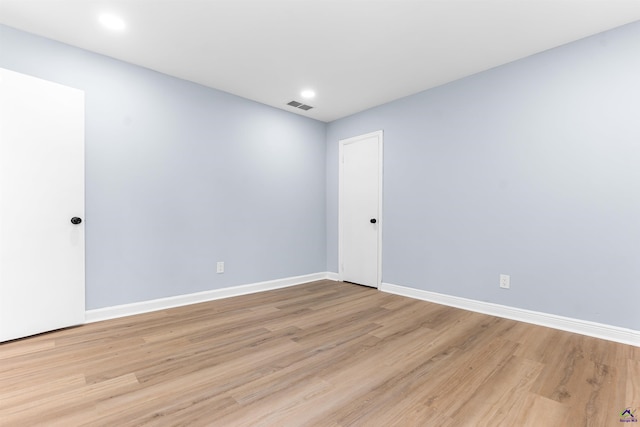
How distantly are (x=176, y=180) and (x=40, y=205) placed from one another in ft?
3.74

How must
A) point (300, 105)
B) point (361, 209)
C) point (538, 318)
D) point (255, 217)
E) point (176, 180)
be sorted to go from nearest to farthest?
point (538, 318) → point (176, 180) → point (255, 217) → point (300, 105) → point (361, 209)

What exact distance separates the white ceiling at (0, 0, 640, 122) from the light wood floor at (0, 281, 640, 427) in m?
2.55

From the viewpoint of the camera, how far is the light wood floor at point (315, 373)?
1464 mm

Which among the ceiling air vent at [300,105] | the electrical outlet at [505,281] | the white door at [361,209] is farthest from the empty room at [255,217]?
the white door at [361,209]

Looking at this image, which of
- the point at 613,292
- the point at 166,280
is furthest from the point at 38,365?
the point at 613,292

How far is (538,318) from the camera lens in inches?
106

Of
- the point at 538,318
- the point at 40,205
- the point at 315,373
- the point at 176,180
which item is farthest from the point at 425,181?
the point at 40,205

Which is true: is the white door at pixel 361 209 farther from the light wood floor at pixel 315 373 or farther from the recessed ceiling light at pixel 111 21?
→ the recessed ceiling light at pixel 111 21

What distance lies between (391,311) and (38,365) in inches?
113

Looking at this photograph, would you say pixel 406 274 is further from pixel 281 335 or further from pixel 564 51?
pixel 564 51

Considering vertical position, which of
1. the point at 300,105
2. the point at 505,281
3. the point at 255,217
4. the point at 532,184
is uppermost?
the point at 300,105

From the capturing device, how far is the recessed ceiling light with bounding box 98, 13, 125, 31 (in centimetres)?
226

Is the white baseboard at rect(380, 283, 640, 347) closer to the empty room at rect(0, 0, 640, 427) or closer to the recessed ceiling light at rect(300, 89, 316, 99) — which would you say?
the empty room at rect(0, 0, 640, 427)

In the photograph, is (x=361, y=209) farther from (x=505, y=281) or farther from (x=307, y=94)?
(x=505, y=281)
